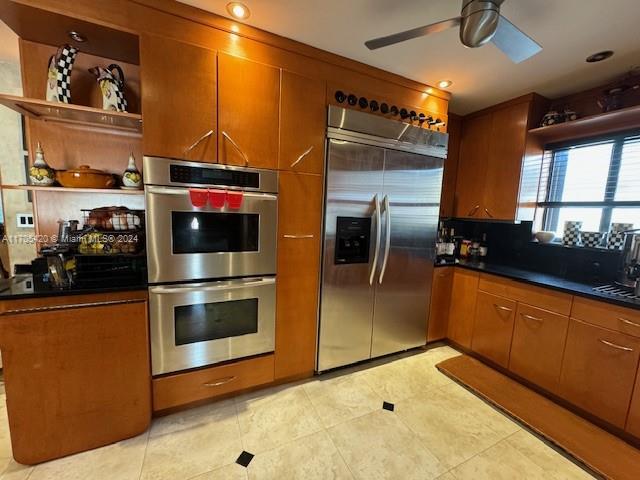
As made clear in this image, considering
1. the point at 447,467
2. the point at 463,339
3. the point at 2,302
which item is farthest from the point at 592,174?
the point at 2,302

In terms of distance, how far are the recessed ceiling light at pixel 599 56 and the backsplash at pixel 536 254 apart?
1.34 m

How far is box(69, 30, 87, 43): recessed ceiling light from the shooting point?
56.6 inches

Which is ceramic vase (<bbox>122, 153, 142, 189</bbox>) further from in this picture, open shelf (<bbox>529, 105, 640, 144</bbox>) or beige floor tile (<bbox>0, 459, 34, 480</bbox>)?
open shelf (<bbox>529, 105, 640, 144</bbox>)

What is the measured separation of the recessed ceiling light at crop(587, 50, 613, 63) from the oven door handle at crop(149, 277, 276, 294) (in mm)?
2635

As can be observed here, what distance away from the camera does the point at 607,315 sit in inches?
66.5

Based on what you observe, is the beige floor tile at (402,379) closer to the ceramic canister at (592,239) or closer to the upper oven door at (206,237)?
the upper oven door at (206,237)

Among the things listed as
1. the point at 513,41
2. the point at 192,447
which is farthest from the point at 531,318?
the point at 192,447

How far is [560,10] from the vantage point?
4.52 ft

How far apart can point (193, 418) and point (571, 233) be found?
3346 millimetres

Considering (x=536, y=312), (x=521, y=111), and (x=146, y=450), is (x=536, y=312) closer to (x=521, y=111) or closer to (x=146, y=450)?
(x=521, y=111)

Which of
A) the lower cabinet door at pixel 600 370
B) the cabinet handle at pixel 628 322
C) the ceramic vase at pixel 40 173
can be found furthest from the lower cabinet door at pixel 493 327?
the ceramic vase at pixel 40 173

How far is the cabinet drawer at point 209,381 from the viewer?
5.46 feet

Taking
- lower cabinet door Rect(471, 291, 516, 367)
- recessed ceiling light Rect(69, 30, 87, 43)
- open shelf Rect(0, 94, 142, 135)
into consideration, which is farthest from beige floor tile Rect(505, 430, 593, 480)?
recessed ceiling light Rect(69, 30, 87, 43)

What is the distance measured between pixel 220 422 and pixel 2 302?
1313mm
